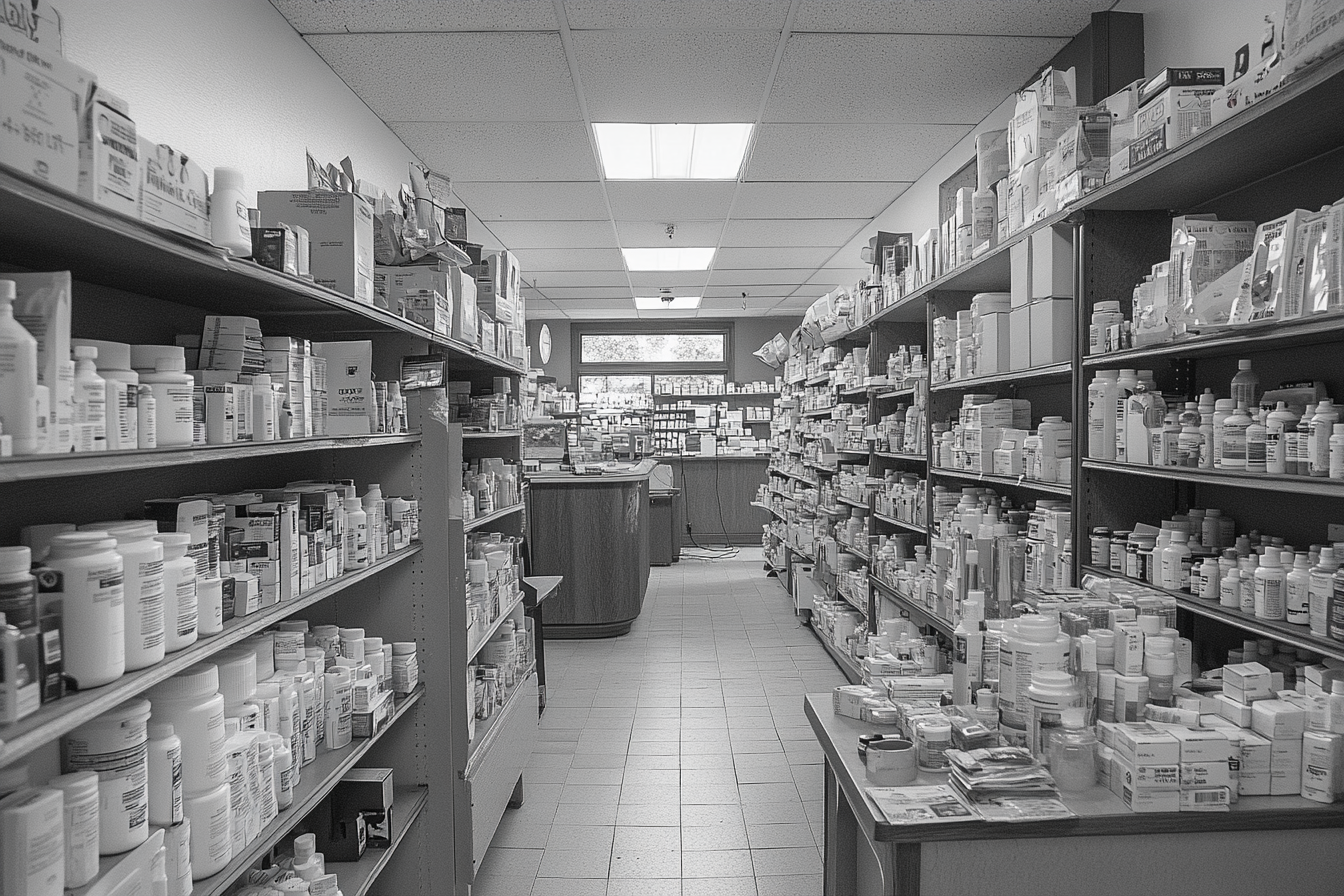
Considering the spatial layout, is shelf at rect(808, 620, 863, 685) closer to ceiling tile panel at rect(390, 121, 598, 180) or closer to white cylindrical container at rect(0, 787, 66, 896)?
ceiling tile panel at rect(390, 121, 598, 180)

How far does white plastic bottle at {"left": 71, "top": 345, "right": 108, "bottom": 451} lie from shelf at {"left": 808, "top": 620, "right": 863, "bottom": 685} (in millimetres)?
4282

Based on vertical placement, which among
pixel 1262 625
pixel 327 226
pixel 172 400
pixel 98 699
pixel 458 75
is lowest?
pixel 1262 625

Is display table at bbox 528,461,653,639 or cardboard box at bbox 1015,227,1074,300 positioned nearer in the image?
cardboard box at bbox 1015,227,1074,300

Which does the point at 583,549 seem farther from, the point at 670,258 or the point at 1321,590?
the point at 1321,590

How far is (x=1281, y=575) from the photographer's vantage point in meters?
2.10

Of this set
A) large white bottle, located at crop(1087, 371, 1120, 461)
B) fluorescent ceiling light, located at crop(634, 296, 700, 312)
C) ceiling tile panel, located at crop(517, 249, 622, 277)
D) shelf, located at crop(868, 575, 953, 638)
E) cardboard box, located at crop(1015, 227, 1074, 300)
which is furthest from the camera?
fluorescent ceiling light, located at crop(634, 296, 700, 312)

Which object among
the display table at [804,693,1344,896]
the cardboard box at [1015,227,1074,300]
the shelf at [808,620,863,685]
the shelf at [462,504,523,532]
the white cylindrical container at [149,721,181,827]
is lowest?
the shelf at [808,620,863,685]

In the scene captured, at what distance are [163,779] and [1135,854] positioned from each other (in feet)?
6.27

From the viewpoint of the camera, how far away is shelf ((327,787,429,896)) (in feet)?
7.42

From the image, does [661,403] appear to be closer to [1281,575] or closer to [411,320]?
[411,320]

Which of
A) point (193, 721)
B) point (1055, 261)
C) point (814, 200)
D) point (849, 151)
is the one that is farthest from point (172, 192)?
point (814, 200)

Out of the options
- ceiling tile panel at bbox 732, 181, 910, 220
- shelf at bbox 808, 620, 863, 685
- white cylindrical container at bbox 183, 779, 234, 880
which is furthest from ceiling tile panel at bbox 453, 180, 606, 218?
white cylindrical container at bbox 183, 779, 234, 880

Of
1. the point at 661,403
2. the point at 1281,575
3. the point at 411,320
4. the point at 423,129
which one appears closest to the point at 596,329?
the point at 661,403

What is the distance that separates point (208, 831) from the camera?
1.58 meters
